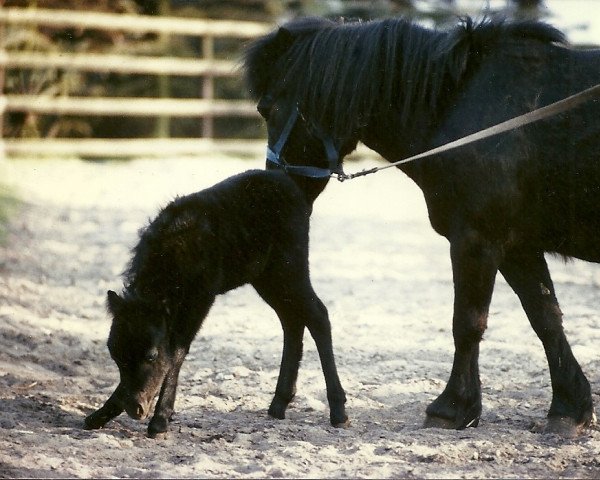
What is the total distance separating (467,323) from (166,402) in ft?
4.25

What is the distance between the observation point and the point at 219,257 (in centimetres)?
391

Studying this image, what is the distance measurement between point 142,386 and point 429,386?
152cm

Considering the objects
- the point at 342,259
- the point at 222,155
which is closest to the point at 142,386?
the point at 342,259

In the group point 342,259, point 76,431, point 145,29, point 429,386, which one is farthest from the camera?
point 145,29

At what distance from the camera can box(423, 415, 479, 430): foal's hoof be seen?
392cm

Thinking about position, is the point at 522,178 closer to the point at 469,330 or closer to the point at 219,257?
the point at 469,330

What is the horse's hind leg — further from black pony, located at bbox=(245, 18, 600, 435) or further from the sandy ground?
the sandy ground

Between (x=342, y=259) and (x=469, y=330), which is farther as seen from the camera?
(x=342, y=259)

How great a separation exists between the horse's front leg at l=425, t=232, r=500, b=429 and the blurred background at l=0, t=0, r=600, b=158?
9461mm

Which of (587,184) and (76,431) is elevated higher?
(587,184)

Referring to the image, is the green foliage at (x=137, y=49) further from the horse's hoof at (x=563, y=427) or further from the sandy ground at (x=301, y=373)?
the horse's hoof at (x=563, y=427)

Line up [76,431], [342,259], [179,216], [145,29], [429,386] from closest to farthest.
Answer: [76,431]
[179,216]
[429,386]
[342,259]
[145,29]

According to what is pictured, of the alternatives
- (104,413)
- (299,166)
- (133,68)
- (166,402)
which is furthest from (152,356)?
(133,68)

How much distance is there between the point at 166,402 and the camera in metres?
3.79
